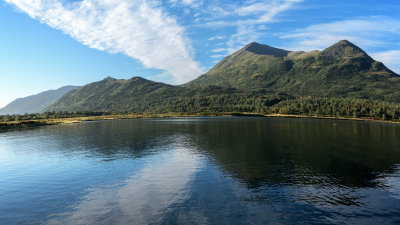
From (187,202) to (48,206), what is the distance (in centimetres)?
1900

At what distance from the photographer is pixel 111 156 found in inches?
2484

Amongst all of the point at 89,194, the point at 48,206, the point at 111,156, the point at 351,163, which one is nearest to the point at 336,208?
the point at 351,163

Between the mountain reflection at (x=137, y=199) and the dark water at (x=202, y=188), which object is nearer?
the mountain reflection at (x=137, y=199)

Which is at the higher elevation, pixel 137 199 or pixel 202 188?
pixel 137 199

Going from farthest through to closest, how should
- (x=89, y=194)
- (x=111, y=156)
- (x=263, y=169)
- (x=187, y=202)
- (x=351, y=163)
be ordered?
1. (x=111, y=156)
2. (x=351, y=163)
3. (x=263, y=169)
4. (x=89, y=194)
5. (x=187, y=202)

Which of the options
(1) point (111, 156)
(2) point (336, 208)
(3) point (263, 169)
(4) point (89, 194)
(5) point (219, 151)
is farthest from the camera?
(5) point (219, 151)

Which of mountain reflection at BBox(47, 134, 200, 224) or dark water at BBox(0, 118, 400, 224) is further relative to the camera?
dark water at BBox(0, 118, 400, 224)

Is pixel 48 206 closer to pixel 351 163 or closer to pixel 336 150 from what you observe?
pixel 351 163

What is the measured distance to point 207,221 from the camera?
2594 centimetres

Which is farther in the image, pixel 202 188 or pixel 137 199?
pixel 202 188

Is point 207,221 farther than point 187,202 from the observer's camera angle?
No

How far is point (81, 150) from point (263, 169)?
57477mm

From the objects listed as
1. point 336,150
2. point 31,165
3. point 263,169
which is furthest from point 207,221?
point 336,150

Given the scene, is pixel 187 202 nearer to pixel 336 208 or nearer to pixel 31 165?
pixel 336 208
